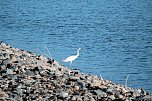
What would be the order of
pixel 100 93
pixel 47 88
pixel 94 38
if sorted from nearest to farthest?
1. pixel 100 93
2. pixel 47 88
3. pixel 94 38

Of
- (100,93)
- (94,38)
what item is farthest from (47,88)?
(94,38)

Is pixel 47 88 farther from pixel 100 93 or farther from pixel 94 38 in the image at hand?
pixel 94 38

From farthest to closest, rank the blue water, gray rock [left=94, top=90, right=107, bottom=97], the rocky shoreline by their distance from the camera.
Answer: the blue water < gray rock [left=94, top=90, right=107, bottom=97] < the rocky shoreline

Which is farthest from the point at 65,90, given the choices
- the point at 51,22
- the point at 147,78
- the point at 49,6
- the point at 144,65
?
the point at 49,6

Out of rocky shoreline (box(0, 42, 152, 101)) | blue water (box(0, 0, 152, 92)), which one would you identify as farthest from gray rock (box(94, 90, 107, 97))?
blue water (box(0, 0, 152, 92))

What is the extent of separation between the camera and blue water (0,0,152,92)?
50.1 m

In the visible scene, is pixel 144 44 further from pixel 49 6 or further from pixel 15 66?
pixel 49 6

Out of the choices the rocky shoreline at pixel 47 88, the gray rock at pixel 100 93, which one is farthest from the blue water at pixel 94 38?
the gray rock at pixel 100 93

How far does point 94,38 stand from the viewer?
235 ft

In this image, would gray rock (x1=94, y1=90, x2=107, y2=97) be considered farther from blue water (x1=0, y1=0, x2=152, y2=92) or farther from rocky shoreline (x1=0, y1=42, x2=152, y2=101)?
blue water (x1=0, y1=0, x2=152, y2=92)

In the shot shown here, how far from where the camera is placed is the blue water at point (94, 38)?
50094mm

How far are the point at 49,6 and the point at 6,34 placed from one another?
6335cm

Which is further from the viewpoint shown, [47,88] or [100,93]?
[47,88]

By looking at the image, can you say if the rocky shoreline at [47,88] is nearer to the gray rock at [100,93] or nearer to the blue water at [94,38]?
the gray rock at [100,93]
